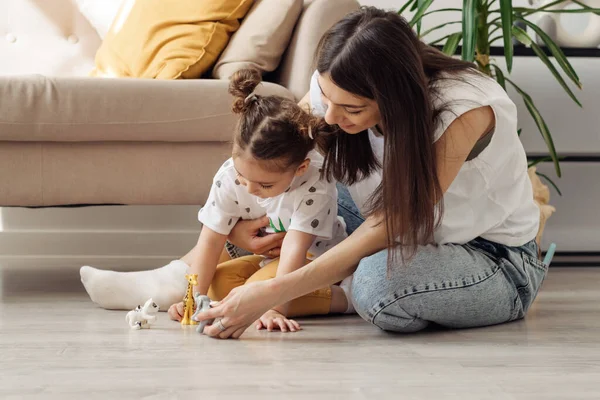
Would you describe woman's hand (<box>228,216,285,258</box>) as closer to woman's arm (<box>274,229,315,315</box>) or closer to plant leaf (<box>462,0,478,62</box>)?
woman's arm (<box>274,229,315,315</box>)

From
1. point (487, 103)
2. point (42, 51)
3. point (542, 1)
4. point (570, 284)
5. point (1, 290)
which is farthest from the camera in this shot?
point (542, 1)

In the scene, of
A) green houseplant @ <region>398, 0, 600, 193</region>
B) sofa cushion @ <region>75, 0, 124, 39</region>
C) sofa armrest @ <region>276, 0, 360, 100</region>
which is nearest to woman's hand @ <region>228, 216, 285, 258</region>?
sofa armrest @ <region>276, 0, 360, 100</region>

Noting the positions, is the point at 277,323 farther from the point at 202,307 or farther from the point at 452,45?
the point at 452,45

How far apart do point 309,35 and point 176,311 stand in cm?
78

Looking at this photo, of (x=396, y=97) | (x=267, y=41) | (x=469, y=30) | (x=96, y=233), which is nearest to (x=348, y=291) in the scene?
(x=396, y=97)

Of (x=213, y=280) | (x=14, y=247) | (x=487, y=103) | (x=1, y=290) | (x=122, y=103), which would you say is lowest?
(x=14, y=247)

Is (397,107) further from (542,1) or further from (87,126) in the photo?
(542,1)

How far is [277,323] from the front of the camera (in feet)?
4.68

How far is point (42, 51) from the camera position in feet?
8.45

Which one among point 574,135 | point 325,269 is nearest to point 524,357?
point 325,269

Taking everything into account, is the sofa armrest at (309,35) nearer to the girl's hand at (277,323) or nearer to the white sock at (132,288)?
the white sock at (132,288)

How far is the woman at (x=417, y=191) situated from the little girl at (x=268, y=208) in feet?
0.25

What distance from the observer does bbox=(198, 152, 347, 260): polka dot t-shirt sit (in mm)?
1519

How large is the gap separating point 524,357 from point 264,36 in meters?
1.14
